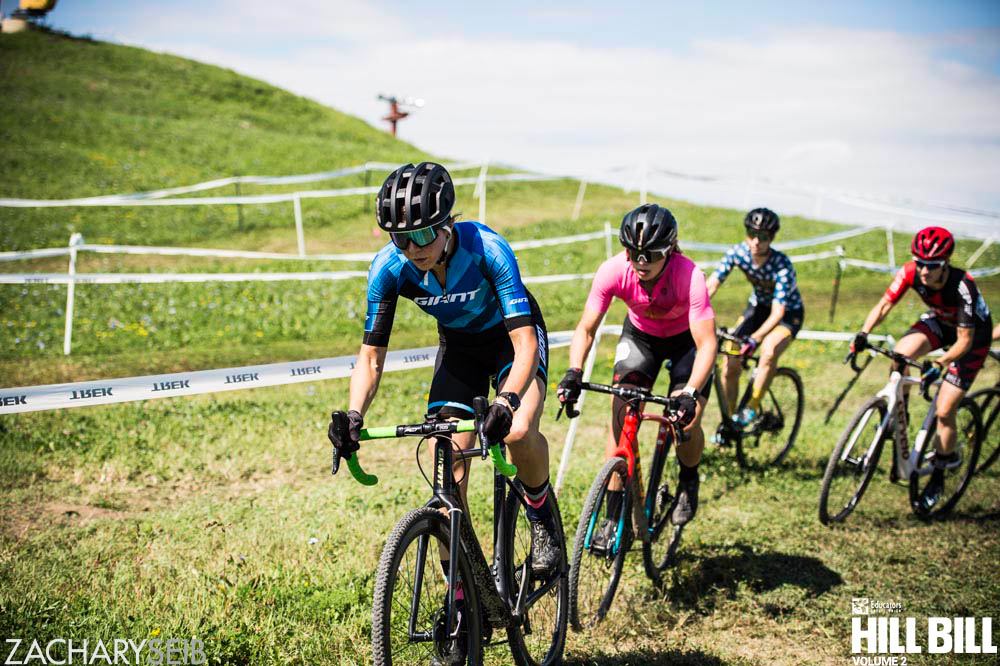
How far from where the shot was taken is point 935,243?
7023 millimetres

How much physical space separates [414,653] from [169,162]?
31.7 meters

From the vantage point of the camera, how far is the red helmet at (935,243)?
7.00 meters

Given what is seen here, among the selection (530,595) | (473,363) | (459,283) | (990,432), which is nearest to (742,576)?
(530,595)

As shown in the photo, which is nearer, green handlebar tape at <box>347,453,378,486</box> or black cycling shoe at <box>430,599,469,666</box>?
green handlebar tape at <box>347,453,378,486</box>

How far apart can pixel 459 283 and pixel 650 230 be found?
5.60 ft

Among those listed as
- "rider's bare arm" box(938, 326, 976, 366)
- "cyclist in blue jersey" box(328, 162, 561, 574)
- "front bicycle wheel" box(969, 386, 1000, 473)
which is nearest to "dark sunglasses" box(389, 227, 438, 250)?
"cyclist in blue jersey" box(328, 162, 561, 574)

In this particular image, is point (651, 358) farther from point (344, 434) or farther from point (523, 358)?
point (344, 434)

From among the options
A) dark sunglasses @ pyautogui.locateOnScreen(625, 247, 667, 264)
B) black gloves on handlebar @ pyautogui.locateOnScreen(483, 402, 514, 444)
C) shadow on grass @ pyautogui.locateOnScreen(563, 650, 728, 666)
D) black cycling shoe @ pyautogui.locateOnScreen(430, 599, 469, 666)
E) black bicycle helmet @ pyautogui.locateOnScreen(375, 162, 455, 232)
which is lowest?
shadow on grass @ pyautogui.locateOnScreen(563, 650, 728, 666)

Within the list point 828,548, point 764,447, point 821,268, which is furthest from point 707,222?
point 828,548

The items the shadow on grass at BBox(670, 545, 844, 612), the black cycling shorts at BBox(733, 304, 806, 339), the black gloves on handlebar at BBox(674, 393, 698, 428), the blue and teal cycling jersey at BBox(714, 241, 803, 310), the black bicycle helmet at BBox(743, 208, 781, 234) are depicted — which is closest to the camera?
the black gloves on handlebar at BBox(674, 393, 698, 428)

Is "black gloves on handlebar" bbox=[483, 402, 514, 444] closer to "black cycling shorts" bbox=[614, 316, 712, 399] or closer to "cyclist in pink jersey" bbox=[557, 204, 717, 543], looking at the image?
"cyclist in pink jersey" bbox=[557, 204, 717, 543]

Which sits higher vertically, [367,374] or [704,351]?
[704,351]

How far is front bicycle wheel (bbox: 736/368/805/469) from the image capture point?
886 centimetres

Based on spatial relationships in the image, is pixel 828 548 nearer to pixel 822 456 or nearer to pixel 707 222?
pixel 822 456
